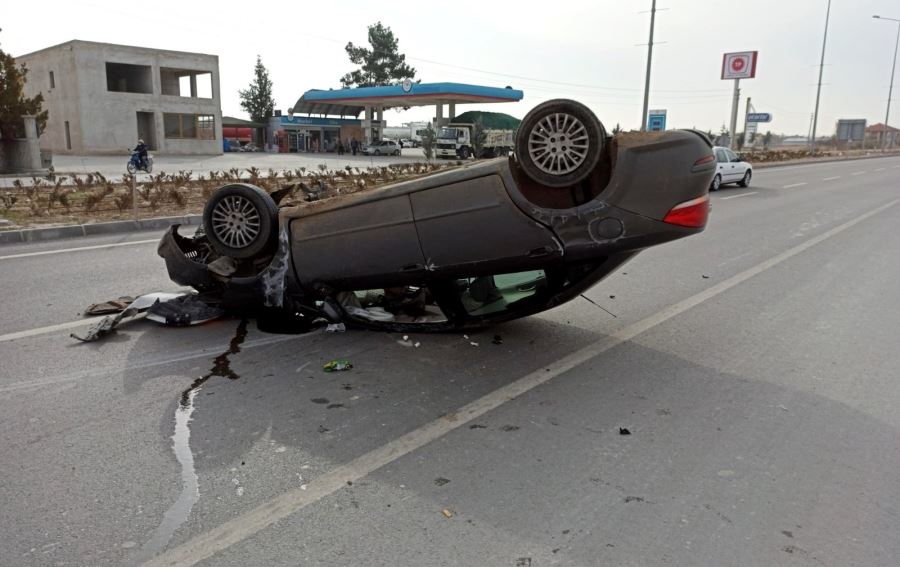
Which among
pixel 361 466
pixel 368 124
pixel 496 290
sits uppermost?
pixel 368 124

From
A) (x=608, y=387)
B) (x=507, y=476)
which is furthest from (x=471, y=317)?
(x=507, y=476)

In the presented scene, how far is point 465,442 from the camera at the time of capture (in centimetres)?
365

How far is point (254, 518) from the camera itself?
291cm

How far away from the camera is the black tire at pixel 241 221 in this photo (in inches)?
206

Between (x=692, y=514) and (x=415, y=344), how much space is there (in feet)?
8.95

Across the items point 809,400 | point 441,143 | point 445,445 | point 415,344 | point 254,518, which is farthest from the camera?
point 441,143

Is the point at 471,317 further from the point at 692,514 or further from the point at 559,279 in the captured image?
the point at 692,514

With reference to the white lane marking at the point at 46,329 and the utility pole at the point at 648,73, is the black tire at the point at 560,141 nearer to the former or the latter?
the white lane marking at the point at 46,329

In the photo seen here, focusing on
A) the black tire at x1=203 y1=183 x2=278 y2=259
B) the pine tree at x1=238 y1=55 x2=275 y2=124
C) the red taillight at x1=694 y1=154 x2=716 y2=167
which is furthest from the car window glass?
the pine tree at x1=238 y1=55 x2=275 y2=124

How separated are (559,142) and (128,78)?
169ft

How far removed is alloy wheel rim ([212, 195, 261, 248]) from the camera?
5.26 meters

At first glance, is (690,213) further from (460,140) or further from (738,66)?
(738,66)

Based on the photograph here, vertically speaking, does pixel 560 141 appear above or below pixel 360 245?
above

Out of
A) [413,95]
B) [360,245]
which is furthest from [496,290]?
[413,95]
